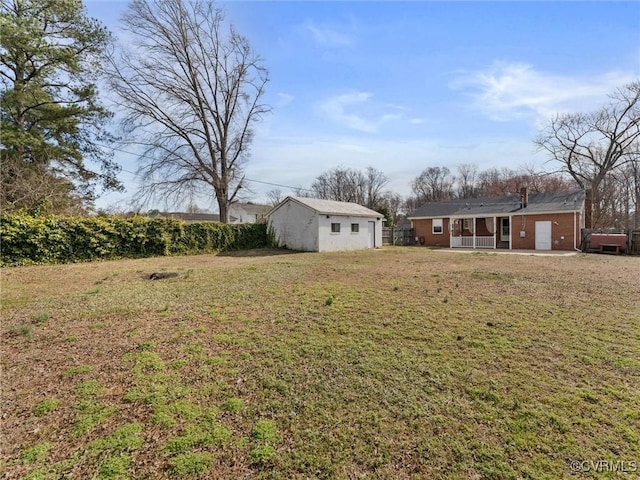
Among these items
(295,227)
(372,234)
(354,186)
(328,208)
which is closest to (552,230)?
(372,234)

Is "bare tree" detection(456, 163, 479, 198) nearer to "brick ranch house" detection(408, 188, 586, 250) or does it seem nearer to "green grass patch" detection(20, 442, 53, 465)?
"brick ranch house" detection(408, 188, 586, 250)

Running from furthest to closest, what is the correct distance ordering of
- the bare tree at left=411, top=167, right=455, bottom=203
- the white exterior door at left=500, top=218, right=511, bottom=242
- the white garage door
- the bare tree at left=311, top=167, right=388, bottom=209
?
1. the bare tree at left=311, top=167, right=388, bottom=209
2. the bare tree at left=411, top=167, right=455, bottom=203
3. the white exterior door at left=500, top=218, right=511, bottom=242
4. the white garage door

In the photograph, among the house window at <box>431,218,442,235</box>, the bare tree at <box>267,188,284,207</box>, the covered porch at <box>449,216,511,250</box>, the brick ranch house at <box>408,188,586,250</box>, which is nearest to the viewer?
the brick ranch house at <box>408,188,586,250</box>

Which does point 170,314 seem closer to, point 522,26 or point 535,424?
point 535,424

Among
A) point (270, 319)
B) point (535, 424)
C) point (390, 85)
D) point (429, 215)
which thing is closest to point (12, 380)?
point (270, 319)

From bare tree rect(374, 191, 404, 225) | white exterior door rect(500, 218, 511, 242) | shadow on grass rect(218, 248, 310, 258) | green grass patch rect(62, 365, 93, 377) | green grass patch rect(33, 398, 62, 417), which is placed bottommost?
green grass patch rect(33, 398, 62, 417)

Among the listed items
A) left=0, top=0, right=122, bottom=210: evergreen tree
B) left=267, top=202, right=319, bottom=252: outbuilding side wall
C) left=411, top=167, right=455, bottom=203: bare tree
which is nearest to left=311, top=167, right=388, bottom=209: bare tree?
left=411, top=167, right=455, bottom=203: bare tree

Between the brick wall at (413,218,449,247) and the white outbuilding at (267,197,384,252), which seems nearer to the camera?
the white outbuilding at (267,197,384,252)

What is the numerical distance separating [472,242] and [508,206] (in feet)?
10.6

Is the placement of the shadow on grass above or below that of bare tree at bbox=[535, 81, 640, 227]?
below

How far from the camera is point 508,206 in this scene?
786 inches

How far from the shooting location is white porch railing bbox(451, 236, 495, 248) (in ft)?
65.8

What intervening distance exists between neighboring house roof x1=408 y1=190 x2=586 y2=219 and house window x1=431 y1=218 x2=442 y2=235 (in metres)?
0.34

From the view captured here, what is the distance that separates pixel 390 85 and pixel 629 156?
26195mm
